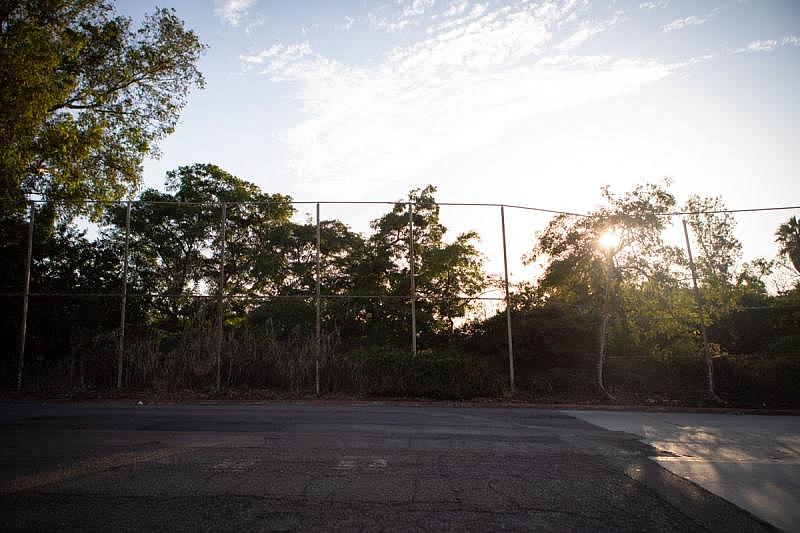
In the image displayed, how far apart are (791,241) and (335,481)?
15.2 meters

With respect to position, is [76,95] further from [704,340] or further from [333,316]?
[704,340]

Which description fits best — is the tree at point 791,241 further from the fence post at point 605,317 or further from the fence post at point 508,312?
the fence post at point 508,312

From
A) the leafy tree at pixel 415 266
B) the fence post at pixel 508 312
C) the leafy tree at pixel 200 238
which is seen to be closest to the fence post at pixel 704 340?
the fence post at pixel 508 312

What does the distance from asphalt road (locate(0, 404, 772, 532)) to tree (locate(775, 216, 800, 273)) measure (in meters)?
10.3

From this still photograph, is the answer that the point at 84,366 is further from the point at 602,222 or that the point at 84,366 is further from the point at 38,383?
the point at 602,222

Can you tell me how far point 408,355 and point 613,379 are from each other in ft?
18.8

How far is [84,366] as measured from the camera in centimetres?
1193

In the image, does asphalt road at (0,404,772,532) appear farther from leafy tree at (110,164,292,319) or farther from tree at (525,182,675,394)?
leafy tree at (110,164,292,319)

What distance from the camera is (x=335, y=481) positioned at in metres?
3.95

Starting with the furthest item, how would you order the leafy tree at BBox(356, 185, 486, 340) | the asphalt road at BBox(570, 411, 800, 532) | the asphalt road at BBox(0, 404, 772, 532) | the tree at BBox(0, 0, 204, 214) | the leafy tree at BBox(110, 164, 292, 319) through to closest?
the leafy tree at BBox(110, 164, 292, 319)
the leafy tree at BBox(356, 185, 486, 340)
the tree at BBox(0, 0, 204, 214)
the asphalt road at BBox(570, 411, 800, 532)
the asphalt road at BBox(0, 404, 772, 532)

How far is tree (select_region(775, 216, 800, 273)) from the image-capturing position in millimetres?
12844

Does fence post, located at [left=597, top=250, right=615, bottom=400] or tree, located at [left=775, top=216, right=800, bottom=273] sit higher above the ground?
tree, located at [left=775, top=216, right=800, bottom=273]

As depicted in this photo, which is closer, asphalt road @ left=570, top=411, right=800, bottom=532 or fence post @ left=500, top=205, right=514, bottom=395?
asphalt road @ left=570, top=411, right=800, bottom=532

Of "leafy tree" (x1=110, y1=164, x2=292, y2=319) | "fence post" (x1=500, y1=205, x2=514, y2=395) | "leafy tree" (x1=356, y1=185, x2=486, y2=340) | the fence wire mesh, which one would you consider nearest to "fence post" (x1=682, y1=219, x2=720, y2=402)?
the fence wire mesh
